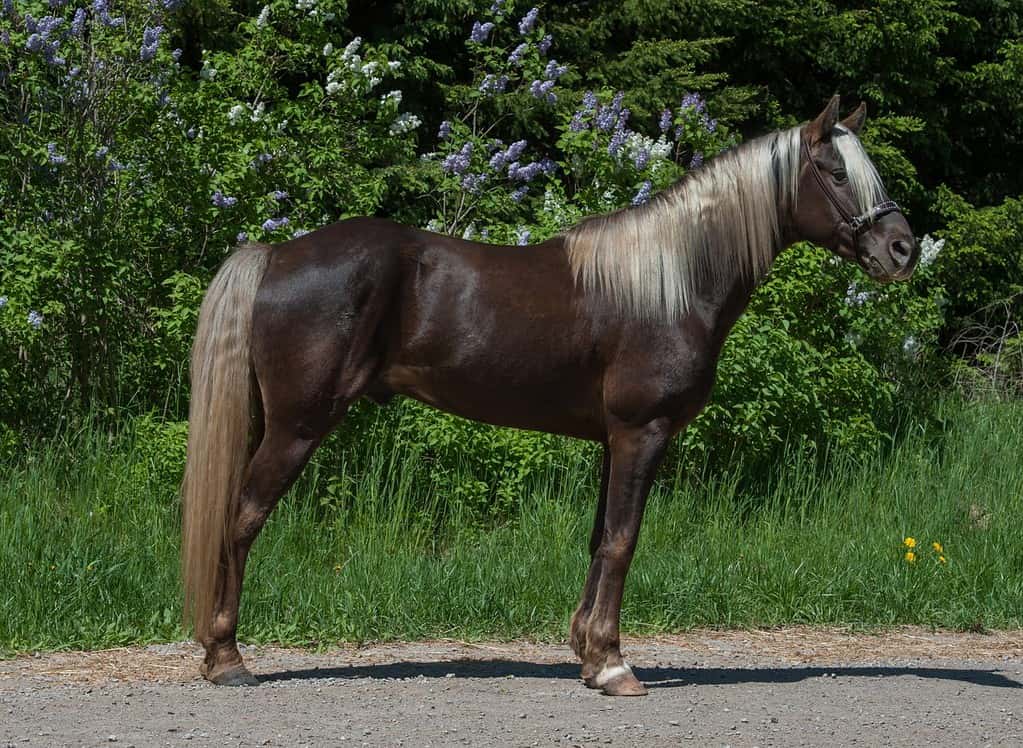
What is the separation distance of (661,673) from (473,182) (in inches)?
154

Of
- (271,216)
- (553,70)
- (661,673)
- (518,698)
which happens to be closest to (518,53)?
(553,70)

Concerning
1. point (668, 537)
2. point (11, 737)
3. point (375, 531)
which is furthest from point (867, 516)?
point (11, 737)

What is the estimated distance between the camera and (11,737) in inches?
167

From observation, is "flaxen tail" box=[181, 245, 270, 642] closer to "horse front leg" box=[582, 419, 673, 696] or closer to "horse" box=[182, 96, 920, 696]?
"horse" box=[182, 96, 920, 696]

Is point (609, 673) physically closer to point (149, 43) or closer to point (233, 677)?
point (233, 677)

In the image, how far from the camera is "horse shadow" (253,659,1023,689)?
17.8ft

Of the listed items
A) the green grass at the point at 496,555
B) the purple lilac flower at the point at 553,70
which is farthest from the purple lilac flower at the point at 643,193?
the green grass at the point at 496,555

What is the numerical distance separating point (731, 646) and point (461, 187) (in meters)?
3.66

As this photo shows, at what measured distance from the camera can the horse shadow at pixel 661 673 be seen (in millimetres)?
5434

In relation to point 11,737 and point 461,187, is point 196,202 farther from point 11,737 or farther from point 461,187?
point 11,737

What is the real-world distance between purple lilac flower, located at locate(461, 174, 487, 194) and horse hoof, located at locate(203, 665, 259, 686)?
13.7ft

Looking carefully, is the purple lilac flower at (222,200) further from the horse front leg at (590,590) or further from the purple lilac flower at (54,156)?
the horse front leg at (590,590)

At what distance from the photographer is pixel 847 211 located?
5352 mm

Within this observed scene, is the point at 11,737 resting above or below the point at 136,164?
below
